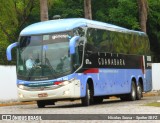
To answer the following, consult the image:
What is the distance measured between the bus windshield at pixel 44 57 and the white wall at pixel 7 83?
8214mm

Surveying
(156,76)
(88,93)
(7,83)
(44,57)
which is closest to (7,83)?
(7,83)

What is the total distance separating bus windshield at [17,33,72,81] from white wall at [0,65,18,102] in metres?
8.21

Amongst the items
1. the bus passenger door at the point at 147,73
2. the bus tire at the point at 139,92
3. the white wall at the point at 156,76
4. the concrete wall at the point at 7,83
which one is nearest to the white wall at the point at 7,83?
the concrete wall at the point at 7,83

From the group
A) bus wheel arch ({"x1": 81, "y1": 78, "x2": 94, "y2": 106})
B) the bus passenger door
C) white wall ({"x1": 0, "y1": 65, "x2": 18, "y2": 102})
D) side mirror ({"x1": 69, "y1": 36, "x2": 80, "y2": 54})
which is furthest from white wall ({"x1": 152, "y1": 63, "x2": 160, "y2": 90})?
side mirror ({"x1": 69, "y1": 36, "x2": 80, "y2": 54})

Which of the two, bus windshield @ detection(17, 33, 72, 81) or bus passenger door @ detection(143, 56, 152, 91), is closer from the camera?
bus windshield @ detection(17, 33, 72, 81)

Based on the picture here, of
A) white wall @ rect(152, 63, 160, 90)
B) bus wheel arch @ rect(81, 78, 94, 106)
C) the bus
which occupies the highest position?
the bus

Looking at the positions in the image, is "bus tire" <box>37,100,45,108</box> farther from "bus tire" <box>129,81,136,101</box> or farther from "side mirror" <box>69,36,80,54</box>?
"bus tire" <box>129,81,136,101</box>

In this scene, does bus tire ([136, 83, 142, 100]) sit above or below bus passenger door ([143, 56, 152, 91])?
below

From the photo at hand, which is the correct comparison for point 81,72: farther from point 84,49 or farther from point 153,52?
point 153,52

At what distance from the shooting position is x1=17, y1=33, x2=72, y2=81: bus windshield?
78.0ft

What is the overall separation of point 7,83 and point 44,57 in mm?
9464

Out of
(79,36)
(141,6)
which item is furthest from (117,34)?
(141,6)

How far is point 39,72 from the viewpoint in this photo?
79.0ft

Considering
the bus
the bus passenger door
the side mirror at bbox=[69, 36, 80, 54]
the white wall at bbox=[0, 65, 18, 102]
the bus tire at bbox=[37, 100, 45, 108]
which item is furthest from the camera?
the bus passenger door
